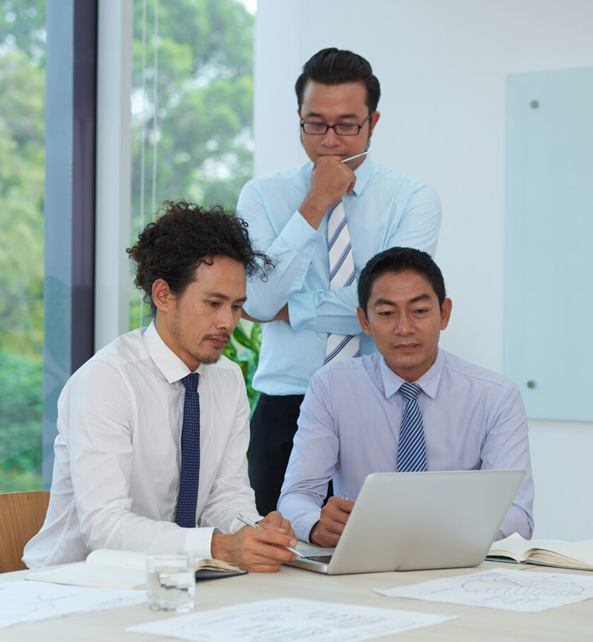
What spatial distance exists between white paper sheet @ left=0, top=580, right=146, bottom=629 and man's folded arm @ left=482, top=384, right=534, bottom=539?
1.16m

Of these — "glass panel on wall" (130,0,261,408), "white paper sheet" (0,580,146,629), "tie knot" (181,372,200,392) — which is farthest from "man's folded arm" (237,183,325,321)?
"glass panel on wall" (130,0,261,408)

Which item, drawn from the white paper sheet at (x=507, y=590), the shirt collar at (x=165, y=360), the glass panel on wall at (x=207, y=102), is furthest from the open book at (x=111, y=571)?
the glass panel on wall at (x=207, y=102)

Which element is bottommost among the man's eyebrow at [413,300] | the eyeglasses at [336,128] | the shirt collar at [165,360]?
the shirt collar at [165,360]

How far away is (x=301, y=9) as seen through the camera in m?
3.99

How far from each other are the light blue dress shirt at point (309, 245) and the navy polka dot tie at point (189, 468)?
64cm

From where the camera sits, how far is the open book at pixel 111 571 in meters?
1.51

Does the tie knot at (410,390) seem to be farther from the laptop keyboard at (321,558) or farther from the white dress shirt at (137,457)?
the laptop keyboard at (321,558)

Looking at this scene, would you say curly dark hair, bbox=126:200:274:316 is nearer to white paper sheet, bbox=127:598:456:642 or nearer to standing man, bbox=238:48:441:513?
standing man, bbox=238:48:441:513

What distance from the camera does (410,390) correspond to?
2.48 meters

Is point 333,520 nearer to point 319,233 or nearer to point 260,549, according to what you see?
point 260,549

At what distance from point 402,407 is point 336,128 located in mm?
816

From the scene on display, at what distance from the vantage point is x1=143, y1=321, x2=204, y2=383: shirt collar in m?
2.14

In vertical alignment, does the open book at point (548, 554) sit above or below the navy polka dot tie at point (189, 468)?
below

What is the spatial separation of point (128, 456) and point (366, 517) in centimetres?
60
